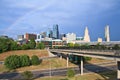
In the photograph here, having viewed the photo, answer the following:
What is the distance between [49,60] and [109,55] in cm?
6398

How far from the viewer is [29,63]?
355ft

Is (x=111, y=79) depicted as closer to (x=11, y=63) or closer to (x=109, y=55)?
(x=109, y=55)

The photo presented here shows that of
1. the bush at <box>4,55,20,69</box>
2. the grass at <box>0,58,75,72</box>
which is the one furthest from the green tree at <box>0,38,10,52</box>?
the bush at <box>4,55,20,69</box>

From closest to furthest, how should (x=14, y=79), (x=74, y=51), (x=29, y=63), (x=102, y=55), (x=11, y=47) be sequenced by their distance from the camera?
(x=102, y=55), (x=14, y=79), (x=74, y=51), (x=29, y=63), (x=11, y=47)

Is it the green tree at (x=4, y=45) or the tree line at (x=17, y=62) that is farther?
the green tree at (x=4, y=45)

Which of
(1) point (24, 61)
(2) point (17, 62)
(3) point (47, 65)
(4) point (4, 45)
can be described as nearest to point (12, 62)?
(2) point (17, 62)

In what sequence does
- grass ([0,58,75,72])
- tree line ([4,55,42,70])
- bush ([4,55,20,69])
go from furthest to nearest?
grass ([0,58,75,72]), tree line ([4,55,42,70]), bush ([4,55,20,69])

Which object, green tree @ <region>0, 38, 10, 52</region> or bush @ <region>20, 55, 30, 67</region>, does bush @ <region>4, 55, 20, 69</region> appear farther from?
green tree @ <region>0, 38, 10, 52</region>

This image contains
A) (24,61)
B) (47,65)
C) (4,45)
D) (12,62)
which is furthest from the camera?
(4,45)

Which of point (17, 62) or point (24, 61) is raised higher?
point (24, 61)

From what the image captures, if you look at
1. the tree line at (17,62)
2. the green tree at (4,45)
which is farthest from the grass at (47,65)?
the green tree at (4,45)

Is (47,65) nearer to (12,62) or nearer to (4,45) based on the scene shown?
(12,62)

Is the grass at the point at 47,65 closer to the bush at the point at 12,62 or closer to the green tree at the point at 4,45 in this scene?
the bush at the point at 12,62

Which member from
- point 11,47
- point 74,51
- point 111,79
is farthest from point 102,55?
point 11,47
